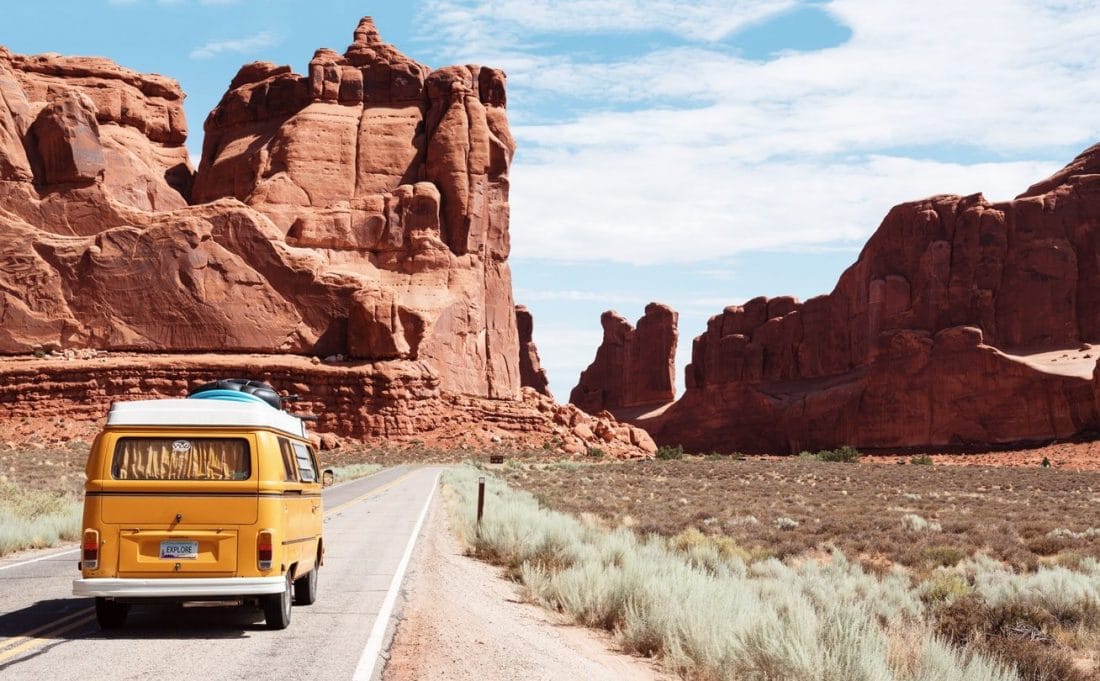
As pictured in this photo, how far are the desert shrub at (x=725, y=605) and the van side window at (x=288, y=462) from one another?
3266 mm

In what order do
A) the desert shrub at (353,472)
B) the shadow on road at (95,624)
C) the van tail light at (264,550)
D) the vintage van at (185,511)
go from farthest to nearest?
the desert shrub at (353,472) < the van tail light at (264,550) < the vintage van at (185,511) < the shadow on road at (95,624)

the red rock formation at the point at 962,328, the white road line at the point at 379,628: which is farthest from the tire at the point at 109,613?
the red rock formation at the point at 962,328

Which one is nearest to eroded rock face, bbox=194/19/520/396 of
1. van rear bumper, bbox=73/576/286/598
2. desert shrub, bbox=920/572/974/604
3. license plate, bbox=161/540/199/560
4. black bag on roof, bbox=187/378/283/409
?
black bag on roof, bbox=187/378/283/409

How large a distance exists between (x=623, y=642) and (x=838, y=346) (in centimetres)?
10740

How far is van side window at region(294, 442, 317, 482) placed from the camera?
1173cm

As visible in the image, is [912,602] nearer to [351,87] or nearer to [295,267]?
[295,267]

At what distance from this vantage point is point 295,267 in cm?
7638

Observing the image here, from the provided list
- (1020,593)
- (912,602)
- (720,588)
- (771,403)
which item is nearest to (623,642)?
(720,588)

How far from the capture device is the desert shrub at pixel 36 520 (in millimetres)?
17641

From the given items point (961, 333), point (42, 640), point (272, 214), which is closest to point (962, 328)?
point (961, 333)

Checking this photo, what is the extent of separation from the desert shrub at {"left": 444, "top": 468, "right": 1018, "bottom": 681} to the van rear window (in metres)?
3.91

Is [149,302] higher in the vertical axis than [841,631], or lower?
higher

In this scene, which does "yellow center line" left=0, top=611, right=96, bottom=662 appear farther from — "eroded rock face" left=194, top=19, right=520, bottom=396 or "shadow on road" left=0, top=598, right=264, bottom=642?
"eroded rock face" left=194, top=19, right=520, bottom=396

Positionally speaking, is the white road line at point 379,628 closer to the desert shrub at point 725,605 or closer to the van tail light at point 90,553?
the desert shrub at point 725,605
